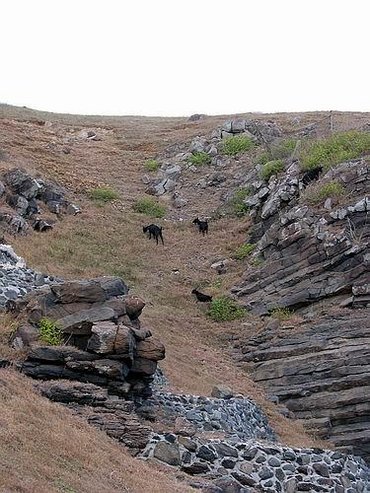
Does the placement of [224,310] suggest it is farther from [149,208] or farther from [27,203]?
[149,208]

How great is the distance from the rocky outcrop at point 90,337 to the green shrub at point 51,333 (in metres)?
0.03

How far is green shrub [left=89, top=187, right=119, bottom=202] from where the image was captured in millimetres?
35719

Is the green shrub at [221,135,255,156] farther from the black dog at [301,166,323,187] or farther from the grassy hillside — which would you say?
the black dog at [301,166,323,187]

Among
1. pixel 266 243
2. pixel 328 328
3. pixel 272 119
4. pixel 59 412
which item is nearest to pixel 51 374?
pixel 59 412

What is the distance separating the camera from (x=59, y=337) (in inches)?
665

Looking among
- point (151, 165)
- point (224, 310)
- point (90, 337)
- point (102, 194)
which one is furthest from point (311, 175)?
point (151, 165)

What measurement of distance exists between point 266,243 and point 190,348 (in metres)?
6.25

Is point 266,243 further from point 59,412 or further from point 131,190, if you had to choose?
point 59,412

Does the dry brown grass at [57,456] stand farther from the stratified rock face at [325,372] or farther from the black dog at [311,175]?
the black dog at [311,175]

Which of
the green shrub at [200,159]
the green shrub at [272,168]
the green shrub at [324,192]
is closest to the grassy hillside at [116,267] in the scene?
the green shrub at [272,168]

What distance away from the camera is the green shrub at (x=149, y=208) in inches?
1394

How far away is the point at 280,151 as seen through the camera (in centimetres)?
3469

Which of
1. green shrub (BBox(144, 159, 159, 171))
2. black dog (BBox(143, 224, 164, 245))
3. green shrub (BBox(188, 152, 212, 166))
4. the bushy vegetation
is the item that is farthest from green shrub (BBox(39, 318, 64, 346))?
green shrub (BBox(144, 159, 159, 171))

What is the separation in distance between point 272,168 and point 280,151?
294 cm
